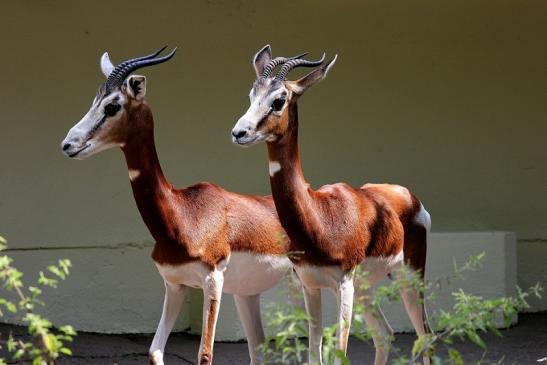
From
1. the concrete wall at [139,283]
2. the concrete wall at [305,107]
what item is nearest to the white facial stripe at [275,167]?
the concrete wall at [139,283]

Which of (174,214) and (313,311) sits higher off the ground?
(174,214)

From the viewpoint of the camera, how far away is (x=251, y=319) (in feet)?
20.9

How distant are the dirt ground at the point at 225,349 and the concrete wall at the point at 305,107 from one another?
49 centimetres

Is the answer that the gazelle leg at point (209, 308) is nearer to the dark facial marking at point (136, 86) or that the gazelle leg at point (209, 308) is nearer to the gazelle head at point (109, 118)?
the gazelle head at point (109, 118)

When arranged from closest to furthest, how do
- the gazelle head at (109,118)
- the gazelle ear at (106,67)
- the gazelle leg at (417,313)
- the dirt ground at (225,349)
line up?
the gazelle head at (109,118)
the gazelle ear at (106,67)
the gazelle leg at (417,313)
the dirt ground at (225,349)

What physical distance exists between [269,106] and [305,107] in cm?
321

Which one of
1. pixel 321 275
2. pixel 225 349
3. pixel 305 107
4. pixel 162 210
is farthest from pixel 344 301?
pixel 305 107

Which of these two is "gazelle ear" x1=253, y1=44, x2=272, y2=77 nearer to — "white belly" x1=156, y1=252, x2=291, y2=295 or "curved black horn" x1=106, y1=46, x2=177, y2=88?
"curved black horn" x1=106, y1=46, x2=177, y2=88

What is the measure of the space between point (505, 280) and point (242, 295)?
2.55m

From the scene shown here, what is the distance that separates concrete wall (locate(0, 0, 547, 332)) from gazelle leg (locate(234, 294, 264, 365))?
1.96m

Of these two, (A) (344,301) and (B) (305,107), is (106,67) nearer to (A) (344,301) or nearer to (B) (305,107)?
(A) (344,301)

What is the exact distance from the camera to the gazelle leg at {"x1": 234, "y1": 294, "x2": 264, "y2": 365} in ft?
20.8

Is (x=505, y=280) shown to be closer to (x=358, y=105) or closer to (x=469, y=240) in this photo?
(x=469, y=240)

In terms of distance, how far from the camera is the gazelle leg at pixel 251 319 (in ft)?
20.8
